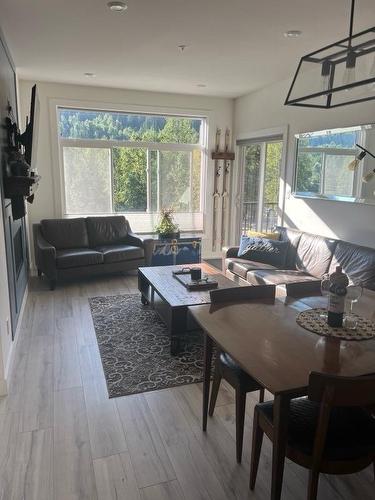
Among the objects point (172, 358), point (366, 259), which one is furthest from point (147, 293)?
point (366, 259)

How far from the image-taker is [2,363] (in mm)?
2668

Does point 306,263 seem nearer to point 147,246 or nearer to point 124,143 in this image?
point 147,246

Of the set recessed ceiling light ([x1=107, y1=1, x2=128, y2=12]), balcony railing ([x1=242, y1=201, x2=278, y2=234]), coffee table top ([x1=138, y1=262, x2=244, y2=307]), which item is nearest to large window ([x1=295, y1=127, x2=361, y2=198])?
balcony railing ([x1=242, y1=201, x2=278, y2=234])

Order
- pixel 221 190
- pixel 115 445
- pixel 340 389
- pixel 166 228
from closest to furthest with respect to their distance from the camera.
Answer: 1. pixel 340 389
2. pixel 115 445
3. pixel 166 228
4. pixel 221 190

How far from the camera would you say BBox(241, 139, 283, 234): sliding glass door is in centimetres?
587

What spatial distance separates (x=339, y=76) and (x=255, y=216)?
467 cm

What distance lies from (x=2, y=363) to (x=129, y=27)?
2.93 meters

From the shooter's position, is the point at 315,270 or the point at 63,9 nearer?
the point at 63,9

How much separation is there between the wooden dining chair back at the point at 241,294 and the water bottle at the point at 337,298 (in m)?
0.52

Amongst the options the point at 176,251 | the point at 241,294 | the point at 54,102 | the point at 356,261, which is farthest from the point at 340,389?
the point at 54,102

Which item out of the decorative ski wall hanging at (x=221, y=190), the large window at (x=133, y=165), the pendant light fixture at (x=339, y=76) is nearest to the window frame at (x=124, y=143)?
the large window at (x=133, y=165)

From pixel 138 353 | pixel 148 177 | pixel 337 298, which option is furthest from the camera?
pixel 148 177

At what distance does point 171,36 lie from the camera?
3621mm

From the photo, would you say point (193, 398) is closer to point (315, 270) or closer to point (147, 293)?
point (147, 293)
